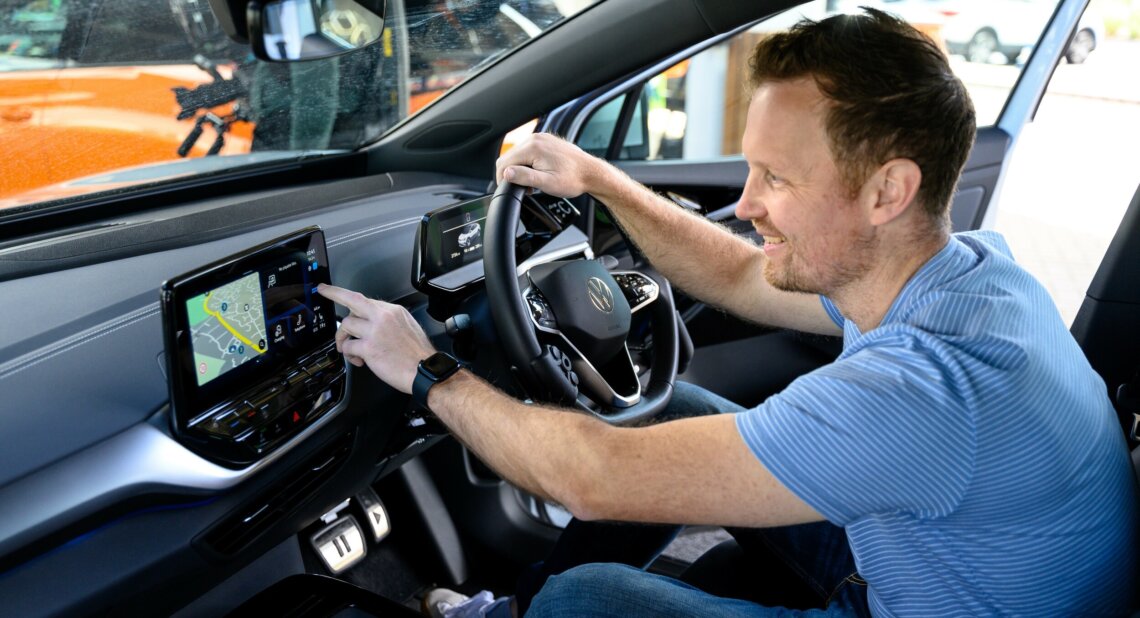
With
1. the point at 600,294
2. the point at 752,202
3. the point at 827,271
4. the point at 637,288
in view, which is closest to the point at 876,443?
the point at 827,271

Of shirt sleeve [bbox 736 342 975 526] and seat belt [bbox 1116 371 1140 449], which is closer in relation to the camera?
shirt sleeve [bbox 736 342 975 526]

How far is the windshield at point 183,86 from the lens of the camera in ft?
5.87

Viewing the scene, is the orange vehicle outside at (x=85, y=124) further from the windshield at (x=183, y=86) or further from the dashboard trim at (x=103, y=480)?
the dashboard trim at (x=103, y=480)

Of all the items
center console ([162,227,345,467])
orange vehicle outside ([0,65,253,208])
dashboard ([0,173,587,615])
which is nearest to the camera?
dashboard ([0,173,587,615])

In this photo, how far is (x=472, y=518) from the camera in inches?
96.2

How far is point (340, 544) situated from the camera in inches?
89.0

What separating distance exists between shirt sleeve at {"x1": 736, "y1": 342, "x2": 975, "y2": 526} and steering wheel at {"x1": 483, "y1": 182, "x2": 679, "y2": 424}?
508mm

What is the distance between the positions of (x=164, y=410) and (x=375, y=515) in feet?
3.63

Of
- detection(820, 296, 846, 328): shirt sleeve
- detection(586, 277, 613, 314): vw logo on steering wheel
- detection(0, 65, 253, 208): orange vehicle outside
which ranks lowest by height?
detection(586, 277, 613, 314): vw logo on steering wheel

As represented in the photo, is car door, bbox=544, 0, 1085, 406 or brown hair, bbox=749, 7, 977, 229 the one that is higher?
brown hair, bbox=749, 7, 977, 229

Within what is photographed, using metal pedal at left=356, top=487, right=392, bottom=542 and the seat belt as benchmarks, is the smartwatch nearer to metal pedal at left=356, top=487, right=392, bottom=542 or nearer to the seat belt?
metal pedal at left=356, top=487, right=392, bottom=542

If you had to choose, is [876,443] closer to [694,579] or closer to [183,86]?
[694,579]

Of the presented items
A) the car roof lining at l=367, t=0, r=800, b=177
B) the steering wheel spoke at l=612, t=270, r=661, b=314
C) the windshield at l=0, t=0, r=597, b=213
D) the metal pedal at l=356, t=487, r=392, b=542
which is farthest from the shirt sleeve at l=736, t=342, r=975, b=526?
the metal pedal at l=356, t=487, r=392, b=542

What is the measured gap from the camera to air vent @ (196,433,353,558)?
148cm
